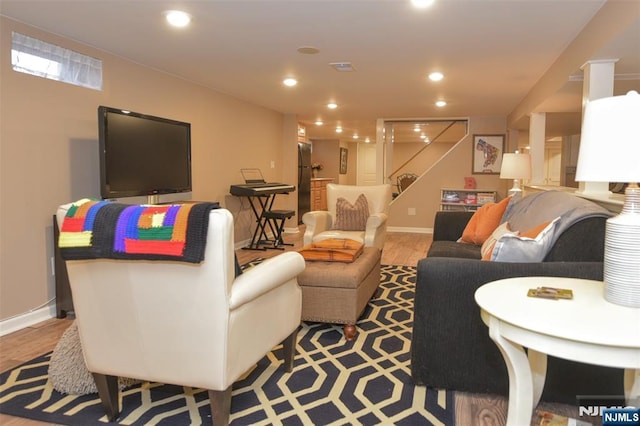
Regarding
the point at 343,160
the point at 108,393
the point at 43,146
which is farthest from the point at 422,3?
the point at 343,160

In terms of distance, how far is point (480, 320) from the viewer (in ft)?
6.63

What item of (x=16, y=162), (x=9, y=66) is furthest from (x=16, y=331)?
(x=9, y=66)

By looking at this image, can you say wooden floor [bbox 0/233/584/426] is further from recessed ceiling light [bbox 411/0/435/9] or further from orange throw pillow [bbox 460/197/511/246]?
recessed ceiling light [bbox 411/0/435/9]

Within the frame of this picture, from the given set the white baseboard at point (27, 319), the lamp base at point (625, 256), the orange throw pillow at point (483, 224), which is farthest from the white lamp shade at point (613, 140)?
the white baseboard at point (27, 319)

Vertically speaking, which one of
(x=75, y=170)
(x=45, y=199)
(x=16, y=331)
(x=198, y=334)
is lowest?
(x=16, y=331)

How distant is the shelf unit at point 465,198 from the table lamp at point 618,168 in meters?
6.44

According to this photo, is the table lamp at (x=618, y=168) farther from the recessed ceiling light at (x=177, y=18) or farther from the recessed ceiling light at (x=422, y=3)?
the recessed ceiling light at (x=177, y=18)

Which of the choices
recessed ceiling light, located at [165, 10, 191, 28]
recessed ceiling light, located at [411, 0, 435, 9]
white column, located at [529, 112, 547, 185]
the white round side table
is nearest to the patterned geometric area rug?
the white round side table

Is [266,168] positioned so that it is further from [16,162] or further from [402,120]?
[16,162]

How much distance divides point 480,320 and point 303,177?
677 cm

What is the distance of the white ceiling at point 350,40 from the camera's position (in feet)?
9.05

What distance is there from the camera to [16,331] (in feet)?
10.0

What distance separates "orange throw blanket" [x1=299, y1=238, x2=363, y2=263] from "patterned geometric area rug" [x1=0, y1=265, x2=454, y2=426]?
25.3 inches

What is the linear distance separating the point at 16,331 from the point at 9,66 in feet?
6.02
